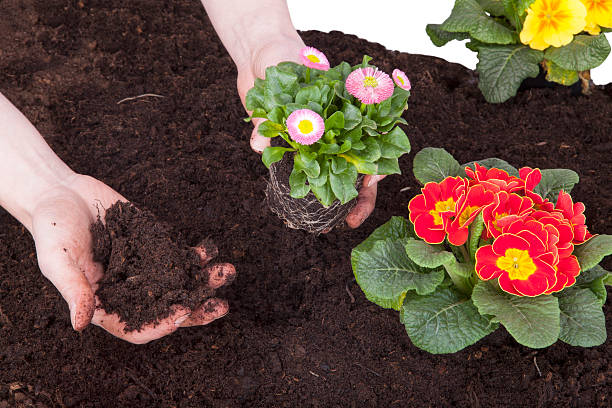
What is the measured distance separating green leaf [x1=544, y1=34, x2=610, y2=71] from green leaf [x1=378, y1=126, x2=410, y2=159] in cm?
134

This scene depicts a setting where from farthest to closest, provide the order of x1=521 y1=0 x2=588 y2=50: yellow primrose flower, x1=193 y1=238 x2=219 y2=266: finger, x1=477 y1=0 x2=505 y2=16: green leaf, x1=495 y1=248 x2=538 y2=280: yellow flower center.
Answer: x1=477 y1=0 x2=505 y2=16: green leaf < x1=521 y1=0 x2=588 y2=50: yellow primrose flower < x1=193 y1=238 x2=219 y2=266: finger < x1=495 y1=248 x2=538 y2=280: yellow flower center

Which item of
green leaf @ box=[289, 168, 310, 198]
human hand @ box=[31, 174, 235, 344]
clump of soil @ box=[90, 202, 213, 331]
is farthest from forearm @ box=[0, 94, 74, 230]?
green leaf @ box=[289, 168, 310, 198]

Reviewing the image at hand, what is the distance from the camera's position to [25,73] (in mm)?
3557

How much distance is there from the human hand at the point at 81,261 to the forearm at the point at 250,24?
0.84m

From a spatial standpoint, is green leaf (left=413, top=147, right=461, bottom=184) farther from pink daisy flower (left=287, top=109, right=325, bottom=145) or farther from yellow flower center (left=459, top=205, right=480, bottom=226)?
pink daisy flower (left=287, top=109, right=325, bottom=145)

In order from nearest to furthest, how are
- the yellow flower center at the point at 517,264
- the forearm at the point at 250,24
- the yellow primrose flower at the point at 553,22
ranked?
the yellow flower center at the point at 517,264, the forearm at the point at 250,24, the yellow primrose flower at the point at 553,22

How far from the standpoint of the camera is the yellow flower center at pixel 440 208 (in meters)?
2.34

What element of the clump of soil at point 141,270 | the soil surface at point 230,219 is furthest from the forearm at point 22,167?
the soil surface at point 230,219

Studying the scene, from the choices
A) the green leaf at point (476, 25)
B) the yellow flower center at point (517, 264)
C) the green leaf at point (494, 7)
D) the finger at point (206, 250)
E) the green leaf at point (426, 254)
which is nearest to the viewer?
the yellow flower center at point (517, 264)

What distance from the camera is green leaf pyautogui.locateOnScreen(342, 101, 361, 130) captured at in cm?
225

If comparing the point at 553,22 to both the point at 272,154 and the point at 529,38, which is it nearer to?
the point at 529,38

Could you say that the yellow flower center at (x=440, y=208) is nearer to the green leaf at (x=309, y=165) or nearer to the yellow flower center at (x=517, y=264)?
the yellow flower center at (x=517, y=264)

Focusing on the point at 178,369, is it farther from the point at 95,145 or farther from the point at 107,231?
the point at 95,145

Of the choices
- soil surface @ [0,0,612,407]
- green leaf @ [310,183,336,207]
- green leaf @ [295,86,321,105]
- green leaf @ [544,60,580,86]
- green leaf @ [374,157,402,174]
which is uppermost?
green leaf @ [295,86,321,105]
